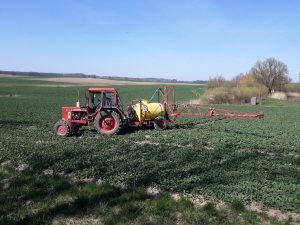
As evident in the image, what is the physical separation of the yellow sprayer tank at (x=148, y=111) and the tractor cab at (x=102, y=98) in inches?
40.2

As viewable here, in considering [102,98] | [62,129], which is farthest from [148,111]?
[62,129]

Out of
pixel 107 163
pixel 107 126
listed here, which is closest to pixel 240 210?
pixel 107 163

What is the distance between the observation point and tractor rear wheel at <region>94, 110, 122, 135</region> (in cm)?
1441

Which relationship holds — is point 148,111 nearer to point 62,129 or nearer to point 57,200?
point 62,129

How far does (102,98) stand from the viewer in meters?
14.5

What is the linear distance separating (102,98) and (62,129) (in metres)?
2.13

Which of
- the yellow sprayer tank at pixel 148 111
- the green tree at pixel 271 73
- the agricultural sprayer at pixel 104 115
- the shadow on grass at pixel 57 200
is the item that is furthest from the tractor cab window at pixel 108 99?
the green tree at pixel 271 73

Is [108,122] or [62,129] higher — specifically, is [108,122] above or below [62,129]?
above

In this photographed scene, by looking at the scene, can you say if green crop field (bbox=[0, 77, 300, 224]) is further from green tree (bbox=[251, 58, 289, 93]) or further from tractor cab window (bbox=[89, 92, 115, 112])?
green tree (bbox=[251, 58, 289, 93])

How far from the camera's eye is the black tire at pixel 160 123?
615 inches

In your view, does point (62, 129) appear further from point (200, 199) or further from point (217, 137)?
point (200, 199)

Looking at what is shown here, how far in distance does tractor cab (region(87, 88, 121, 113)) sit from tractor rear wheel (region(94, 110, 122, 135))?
15.1 inches

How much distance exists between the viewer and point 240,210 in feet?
20.4

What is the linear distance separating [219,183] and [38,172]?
14.7 ft
